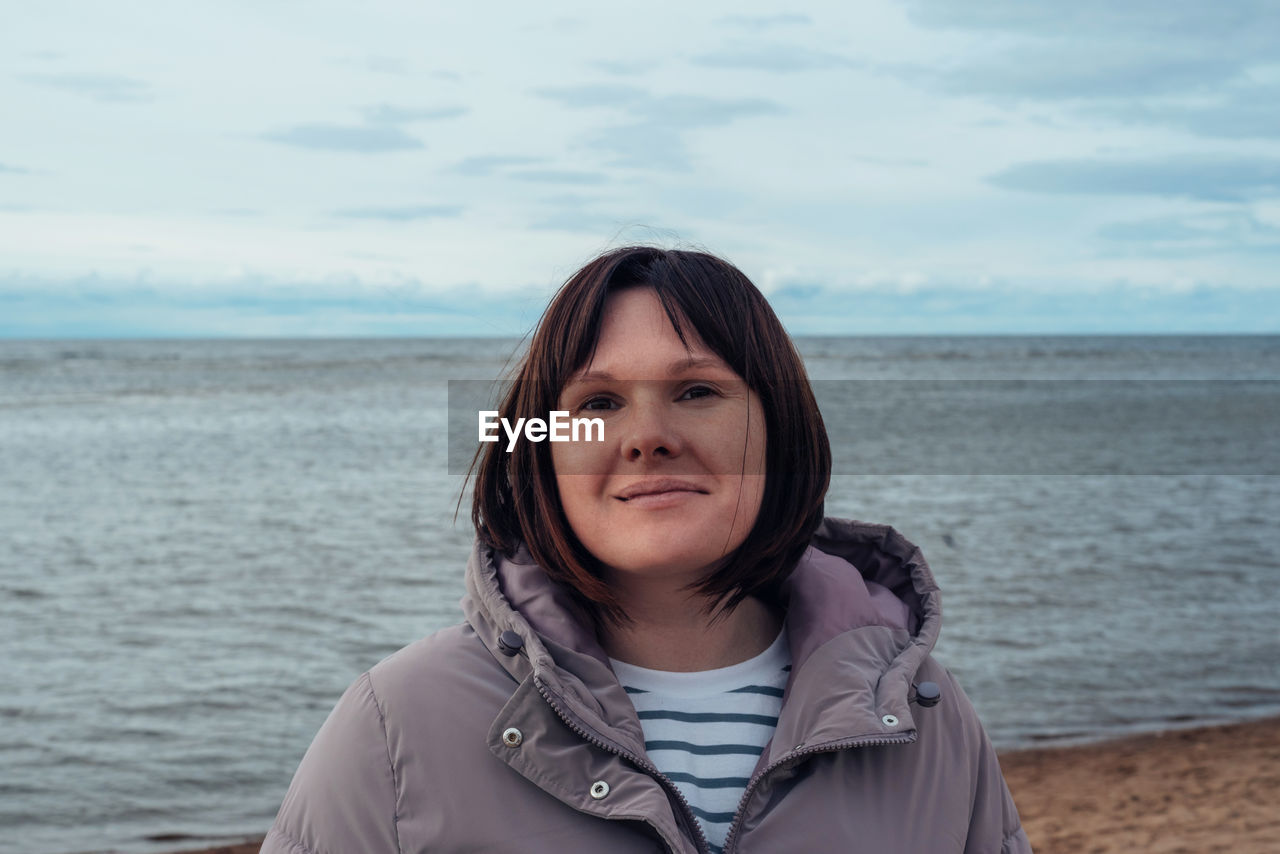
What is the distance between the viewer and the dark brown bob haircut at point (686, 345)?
1.73 metres

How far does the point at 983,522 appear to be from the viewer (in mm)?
14359

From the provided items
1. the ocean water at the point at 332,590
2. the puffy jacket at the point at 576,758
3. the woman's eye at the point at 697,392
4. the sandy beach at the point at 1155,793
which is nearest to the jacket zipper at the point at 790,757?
the puffy jacket at the point at 576,758

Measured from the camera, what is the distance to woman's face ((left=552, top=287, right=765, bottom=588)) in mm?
1684

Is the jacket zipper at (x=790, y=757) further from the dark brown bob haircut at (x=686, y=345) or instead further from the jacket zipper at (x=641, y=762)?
the dark brown bob haircut at (x=686, y=345)

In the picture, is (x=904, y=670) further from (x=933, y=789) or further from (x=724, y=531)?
(x=724, y=531)

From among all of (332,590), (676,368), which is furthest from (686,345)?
(332,590)

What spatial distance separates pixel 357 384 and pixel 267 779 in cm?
4546

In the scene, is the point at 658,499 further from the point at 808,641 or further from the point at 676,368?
the point at 808,641

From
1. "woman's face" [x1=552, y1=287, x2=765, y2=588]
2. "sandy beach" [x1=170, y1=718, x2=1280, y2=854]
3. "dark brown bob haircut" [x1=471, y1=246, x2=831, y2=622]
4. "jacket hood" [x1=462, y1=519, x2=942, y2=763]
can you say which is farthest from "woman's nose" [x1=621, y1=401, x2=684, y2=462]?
"sandy beach" [x1=170, y1=718, x2=1280, y2=854]

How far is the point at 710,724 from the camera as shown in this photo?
175 cm

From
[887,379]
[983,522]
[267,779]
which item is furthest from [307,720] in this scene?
[887,379]

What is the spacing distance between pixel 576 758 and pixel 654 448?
0.48 meters

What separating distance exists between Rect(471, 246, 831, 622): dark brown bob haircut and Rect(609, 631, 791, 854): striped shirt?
0.13 metres

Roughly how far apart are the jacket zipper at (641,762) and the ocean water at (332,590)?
2.69 ft
